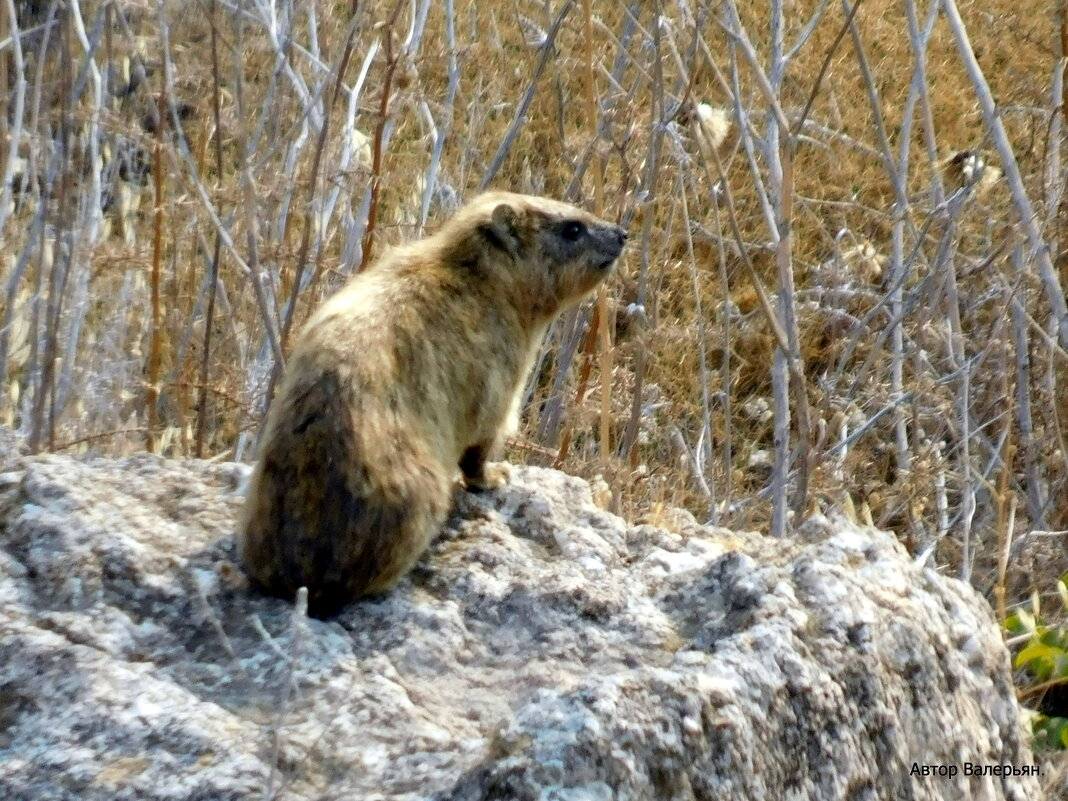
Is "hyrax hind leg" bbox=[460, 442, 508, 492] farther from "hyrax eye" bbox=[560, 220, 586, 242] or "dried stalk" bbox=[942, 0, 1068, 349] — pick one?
"dried stalk" bbox=[942, 0, 1068, 349]

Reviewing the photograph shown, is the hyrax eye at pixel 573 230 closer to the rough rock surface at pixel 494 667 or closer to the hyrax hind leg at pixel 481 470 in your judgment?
the hyrax hind leg at pixel 481 470

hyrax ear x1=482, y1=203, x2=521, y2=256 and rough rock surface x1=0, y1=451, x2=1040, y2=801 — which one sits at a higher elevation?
hyrax ear x1=482, y1=203, x2=521, y2=256

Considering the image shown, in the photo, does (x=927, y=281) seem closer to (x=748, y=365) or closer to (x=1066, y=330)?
(x=1066, y=330)

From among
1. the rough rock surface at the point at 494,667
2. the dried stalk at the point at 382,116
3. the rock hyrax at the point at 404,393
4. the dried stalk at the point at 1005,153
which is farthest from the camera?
the dried stalk at the point at 1005,153

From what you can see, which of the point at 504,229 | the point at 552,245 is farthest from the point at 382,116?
the point at 552,245

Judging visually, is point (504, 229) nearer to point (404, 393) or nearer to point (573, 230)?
point (573, 230)

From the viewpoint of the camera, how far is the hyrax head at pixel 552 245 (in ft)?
12.3

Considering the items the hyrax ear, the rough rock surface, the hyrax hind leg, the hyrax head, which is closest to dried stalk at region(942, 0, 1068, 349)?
the hyrax head

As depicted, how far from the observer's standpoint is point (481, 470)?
3.33m

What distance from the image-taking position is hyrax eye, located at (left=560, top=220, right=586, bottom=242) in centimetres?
386

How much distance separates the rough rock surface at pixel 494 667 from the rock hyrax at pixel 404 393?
0.36 feet

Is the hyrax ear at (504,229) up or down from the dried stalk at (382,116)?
down

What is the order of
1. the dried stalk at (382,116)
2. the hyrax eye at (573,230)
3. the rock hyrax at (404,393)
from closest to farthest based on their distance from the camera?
the rock hyrax at (404,393)
the dried stalk at (382,116)
the hyrax eye at (573,230)

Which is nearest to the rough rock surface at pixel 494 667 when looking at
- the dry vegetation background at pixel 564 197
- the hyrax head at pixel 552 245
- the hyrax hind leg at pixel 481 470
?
the hyrax hind leg at pixel 481 470
